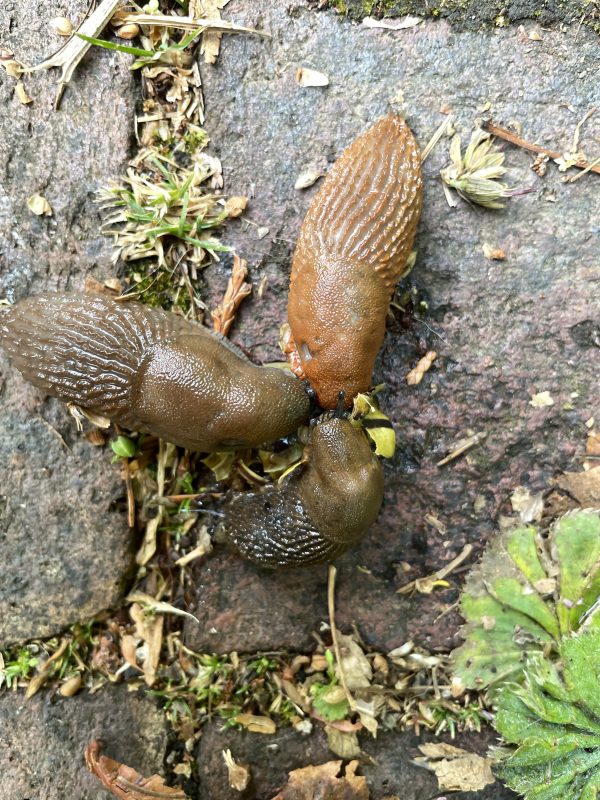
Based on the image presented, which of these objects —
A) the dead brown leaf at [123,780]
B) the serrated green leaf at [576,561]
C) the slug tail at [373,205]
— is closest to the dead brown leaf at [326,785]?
the dead brown leaf at [123,780]

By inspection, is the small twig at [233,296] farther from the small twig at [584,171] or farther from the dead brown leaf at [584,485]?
the dead brown leaf at [584,485]

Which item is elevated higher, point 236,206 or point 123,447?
point 236,206

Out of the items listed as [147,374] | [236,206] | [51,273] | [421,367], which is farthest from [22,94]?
[421,367]

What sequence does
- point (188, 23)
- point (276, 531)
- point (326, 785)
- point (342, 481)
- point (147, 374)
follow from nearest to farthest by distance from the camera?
1. point (342, 481)
2. point (147, 374)
3. point (276, 531)
4. point (188, 23)
5. point (326, 785)

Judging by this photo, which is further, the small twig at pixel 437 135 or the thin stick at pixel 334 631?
the thin stick at pixel 334 631

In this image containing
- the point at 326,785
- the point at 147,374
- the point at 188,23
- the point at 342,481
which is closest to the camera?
the point at 342,481

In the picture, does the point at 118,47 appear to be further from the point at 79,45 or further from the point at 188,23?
the point at 188,23
